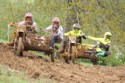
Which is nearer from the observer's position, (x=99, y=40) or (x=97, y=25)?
(x=99, y=40)

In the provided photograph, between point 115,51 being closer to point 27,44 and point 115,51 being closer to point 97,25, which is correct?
point 97,25

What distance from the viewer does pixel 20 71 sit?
9.86m

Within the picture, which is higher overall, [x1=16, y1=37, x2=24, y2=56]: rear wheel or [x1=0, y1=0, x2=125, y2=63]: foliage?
[x1=0, y1=0, x2=125, y2=63]: foliage

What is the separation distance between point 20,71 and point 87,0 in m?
13.2

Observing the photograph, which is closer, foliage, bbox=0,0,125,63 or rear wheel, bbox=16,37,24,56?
rear wheel, bbox=16,37,24,56

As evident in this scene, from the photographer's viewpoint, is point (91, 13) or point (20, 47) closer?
point (20, 47)

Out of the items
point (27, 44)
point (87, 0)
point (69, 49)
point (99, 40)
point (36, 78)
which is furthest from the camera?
point (87, 0)

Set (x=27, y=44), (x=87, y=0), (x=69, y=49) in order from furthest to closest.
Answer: (x=87, y=0), (x=69, y=49), (x=27, y=44)

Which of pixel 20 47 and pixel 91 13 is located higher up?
pixel 91 13

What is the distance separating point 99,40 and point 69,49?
4.52m

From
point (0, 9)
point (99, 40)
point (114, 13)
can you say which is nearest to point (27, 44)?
point (99, 40)

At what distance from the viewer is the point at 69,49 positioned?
1612cm

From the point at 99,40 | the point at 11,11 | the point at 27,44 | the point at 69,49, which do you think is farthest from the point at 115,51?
the point at 27,44

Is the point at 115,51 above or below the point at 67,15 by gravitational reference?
below
